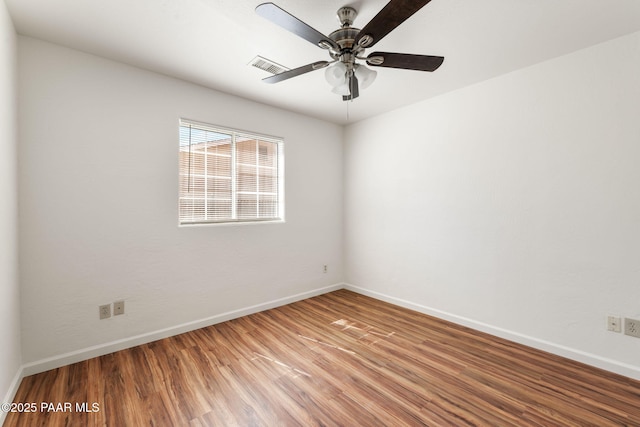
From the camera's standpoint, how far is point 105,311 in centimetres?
233

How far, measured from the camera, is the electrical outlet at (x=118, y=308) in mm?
2372

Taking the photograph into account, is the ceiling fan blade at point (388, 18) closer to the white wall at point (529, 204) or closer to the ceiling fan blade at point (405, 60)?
the ceiling fan blade at point (405, 60)

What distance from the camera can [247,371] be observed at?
212 centimetres

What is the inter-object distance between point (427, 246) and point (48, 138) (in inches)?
147

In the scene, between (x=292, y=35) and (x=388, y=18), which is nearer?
(x=388, y=18)

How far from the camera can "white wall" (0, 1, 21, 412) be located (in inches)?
64.7

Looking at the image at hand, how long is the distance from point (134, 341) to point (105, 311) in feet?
1.25

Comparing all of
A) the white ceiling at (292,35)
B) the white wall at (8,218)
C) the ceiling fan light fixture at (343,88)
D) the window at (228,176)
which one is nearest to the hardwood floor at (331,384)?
the white wall at (8,218)

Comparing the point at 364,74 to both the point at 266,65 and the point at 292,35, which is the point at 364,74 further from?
the point at 266,65

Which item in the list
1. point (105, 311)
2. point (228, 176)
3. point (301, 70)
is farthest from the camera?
point (228, 176)

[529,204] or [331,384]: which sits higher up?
[529,204]

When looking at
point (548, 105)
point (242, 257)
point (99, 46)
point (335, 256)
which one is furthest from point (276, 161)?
point (548, 105)

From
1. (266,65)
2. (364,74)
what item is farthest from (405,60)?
(266,65)

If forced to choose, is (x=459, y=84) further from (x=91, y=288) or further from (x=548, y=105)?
(x=91, y=288)
